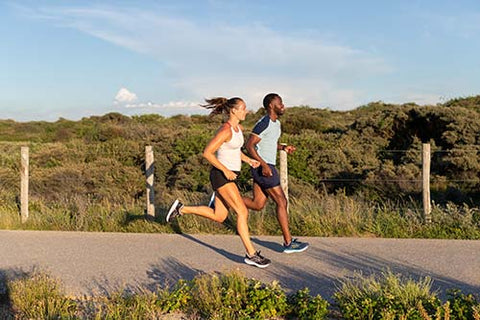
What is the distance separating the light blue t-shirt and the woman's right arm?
24.8 inches

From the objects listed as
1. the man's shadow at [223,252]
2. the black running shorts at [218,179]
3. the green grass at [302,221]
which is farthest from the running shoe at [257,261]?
the green grass at [302,221]

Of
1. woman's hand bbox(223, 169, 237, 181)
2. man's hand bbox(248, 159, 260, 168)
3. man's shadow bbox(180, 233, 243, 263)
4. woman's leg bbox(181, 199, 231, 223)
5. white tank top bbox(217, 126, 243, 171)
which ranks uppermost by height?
white tank top bbox(217, 126, 243, 171)

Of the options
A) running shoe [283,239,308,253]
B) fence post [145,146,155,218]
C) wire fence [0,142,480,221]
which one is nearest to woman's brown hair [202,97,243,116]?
running shoe [283,239,308,253]

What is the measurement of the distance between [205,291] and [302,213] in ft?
15.7

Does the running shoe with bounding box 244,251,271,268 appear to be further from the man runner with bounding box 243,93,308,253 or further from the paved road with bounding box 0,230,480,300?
the man runner with bounding box 243,93,308,253

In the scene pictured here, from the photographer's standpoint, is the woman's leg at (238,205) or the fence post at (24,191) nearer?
the woman's leg at (238,205)

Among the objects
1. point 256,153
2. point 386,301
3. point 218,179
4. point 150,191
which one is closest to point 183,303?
point 386,301

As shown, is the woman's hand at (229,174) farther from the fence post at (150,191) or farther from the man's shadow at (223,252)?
the fence post at (150,191)

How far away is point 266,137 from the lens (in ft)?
26.0

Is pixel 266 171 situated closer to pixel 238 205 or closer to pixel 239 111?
pixel 238 205

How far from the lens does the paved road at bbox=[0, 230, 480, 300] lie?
6.84 meters

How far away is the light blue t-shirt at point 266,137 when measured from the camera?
25.8 ft

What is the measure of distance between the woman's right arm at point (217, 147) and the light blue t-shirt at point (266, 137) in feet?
2.06

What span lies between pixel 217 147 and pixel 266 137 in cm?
87
